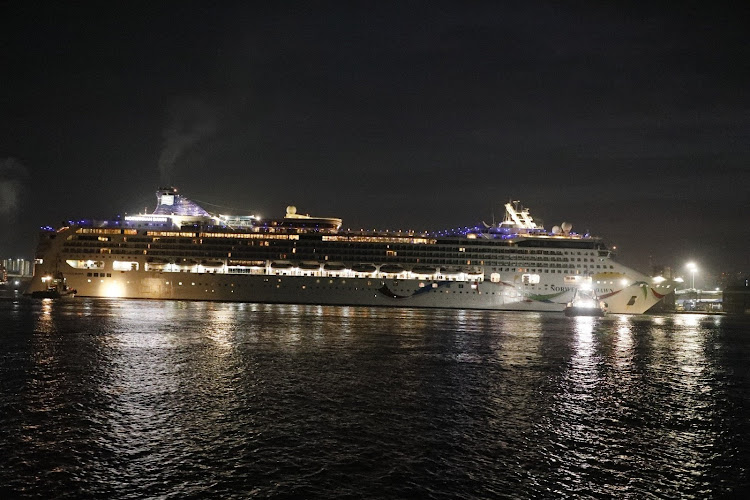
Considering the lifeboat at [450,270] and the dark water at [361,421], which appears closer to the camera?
the dark water at [361,421]

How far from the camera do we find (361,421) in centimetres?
1552

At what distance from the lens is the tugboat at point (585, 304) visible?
7038 centimetres

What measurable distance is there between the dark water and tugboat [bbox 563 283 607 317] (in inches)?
1539

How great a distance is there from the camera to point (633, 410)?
17.8m

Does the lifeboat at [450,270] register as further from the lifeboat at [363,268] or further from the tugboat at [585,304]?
the tugboat at [585,304]

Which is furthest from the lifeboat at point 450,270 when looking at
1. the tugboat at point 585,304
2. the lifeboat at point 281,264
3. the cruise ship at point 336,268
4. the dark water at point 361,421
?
the dark water at point 361,421

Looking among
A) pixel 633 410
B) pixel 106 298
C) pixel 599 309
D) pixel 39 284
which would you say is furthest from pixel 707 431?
pixel 39 284

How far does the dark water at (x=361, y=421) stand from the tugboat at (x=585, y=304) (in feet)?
128

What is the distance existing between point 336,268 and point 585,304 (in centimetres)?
3288

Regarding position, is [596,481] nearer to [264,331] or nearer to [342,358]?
[342,358]

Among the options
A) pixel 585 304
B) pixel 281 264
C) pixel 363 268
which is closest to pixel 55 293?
pixel 281 264

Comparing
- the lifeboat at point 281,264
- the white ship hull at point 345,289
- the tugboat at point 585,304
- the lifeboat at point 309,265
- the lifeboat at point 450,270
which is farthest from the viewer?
the lifeboat at point 450,270

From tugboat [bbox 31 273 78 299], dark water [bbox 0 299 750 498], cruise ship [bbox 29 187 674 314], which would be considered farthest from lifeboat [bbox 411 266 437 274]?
tugboat [bbox 31 273 78 299]

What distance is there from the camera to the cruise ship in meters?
74.3
